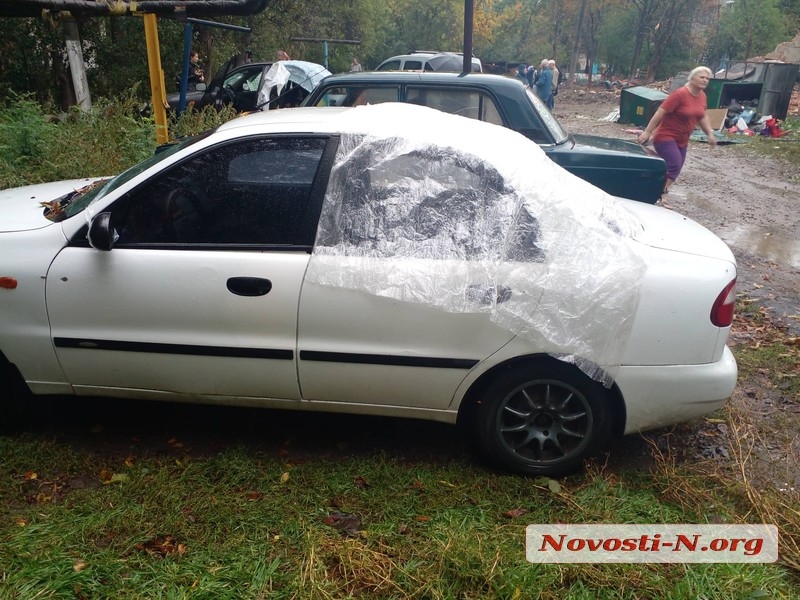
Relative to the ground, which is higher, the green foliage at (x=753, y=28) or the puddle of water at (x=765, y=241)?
the green foliage at (x=753, y=28)

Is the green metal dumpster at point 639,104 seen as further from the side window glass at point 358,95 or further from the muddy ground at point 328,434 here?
the muddy ground at point 328,434

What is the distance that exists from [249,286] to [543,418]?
1476 millimetres

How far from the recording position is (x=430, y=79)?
611 centimetres

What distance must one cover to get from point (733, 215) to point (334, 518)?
25.6 feet

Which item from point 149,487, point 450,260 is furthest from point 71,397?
point 450,260

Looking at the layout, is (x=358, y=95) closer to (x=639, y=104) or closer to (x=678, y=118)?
(x=678, y=118)

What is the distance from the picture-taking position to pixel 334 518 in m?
2.86

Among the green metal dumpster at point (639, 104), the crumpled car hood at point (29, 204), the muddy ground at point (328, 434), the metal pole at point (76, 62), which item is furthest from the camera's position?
the green metal dumpster at point (639, 104)

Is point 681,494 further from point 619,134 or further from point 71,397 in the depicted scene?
point 619,134

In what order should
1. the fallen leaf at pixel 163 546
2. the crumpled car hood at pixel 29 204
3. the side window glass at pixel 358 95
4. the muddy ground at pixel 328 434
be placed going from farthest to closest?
the side window glass at pixel 358 95
the muddy ground at pixel 328 434
the crumpled car hood at pixel 29 204
the fallen leaf at pixel 163 546

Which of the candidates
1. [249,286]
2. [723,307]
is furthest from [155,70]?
[723,307]

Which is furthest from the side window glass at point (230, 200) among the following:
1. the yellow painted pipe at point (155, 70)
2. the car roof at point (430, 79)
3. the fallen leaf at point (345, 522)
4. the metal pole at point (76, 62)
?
the metal pole at point (76, 62)

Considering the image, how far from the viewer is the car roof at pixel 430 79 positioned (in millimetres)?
5910

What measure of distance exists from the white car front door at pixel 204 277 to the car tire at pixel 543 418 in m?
0.96
